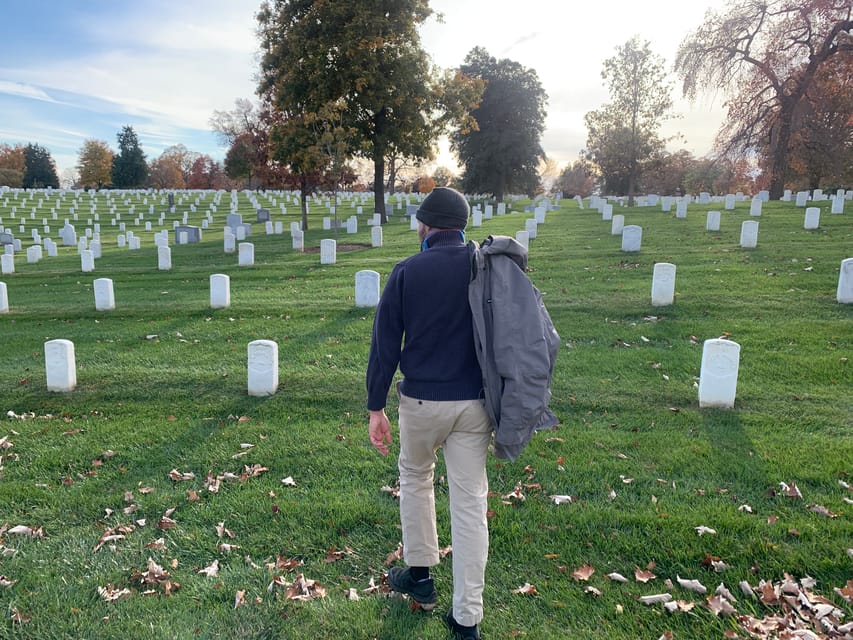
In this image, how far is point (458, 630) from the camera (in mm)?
3242

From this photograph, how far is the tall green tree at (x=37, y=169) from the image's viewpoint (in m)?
77.3

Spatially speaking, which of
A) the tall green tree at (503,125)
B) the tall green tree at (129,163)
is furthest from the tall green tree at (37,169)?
the tall green tree at (503,125)

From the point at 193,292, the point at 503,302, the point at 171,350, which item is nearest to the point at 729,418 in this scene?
the point at 503,302

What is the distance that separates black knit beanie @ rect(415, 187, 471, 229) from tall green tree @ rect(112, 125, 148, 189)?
3319 inches

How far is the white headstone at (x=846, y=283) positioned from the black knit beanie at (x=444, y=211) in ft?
29.5

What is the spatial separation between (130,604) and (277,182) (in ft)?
99.8

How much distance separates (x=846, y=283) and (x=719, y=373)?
495cm

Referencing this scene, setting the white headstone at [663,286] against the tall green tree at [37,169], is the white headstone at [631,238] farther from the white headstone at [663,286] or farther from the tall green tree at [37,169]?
the tall green tree at [37,169]

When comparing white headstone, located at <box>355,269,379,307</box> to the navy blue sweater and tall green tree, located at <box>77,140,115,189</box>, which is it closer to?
the navy blue sweater

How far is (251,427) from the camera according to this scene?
6.39m

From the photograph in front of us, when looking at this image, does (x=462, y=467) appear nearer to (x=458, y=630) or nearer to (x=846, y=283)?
(x=458, y=630)

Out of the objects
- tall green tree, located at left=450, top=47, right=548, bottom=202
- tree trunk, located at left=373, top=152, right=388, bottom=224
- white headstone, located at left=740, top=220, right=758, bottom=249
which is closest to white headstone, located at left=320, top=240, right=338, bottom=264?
white headstone, located at left=740, top=220, right=758, bottom=249

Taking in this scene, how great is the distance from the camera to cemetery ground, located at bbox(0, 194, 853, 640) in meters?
3.49

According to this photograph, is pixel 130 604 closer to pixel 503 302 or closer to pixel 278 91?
pixel 503 302
